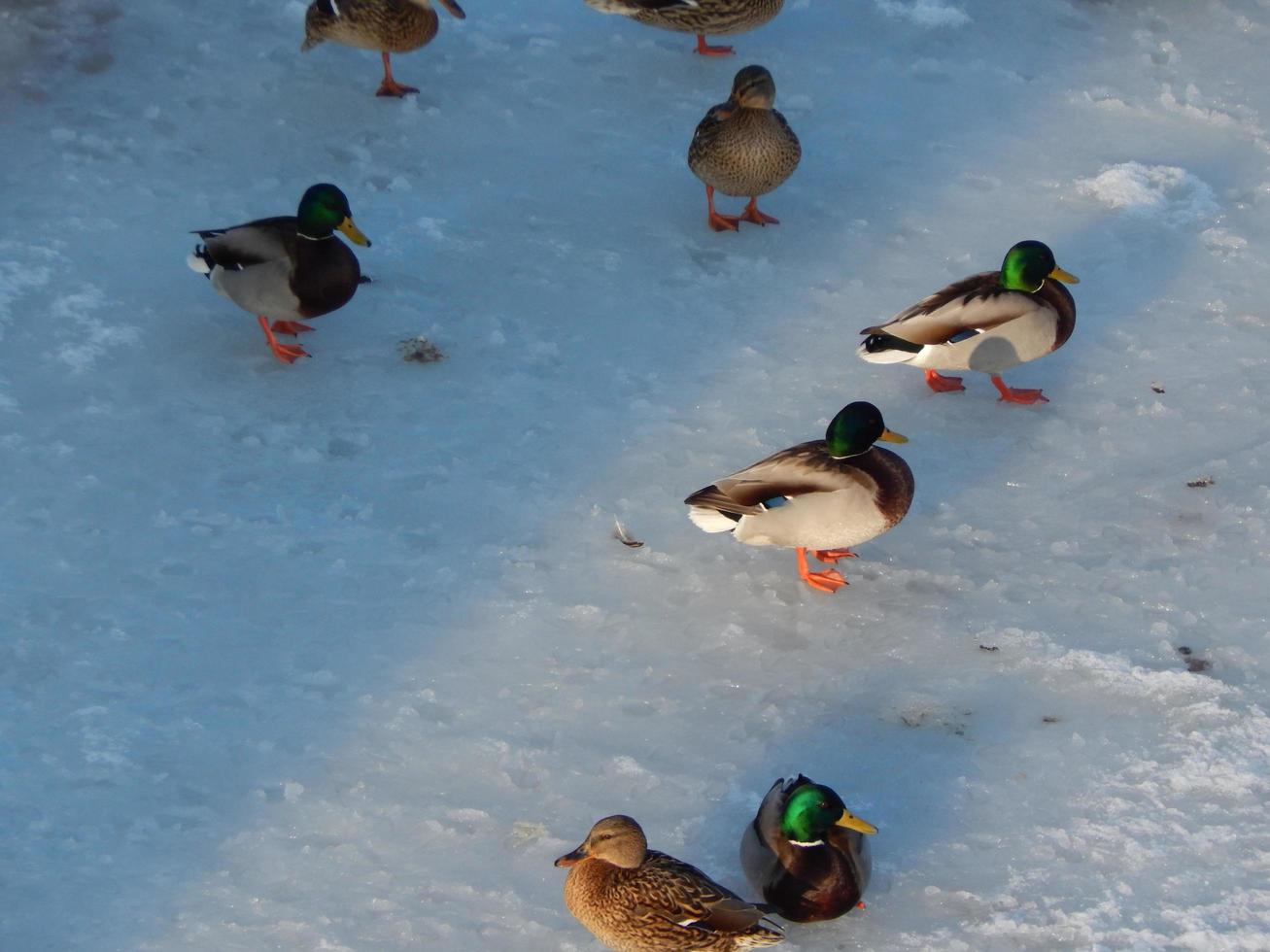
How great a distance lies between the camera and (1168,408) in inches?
227

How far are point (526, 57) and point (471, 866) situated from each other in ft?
16.2

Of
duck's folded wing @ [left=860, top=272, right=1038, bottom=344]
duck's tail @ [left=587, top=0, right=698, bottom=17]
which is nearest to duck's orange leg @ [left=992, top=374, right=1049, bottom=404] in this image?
duck's folded wing @ [left=860, top=272, right=1038, bottom=344]

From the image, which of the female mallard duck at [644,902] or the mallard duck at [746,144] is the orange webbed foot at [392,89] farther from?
the female mallard duck at [644,902]

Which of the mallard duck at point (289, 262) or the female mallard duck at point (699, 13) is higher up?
the female mallard duck at point (699, 13)

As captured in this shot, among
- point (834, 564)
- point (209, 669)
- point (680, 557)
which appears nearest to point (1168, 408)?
point (834, 564)

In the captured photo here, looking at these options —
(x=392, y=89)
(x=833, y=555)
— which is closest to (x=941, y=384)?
(x=833, y=555)

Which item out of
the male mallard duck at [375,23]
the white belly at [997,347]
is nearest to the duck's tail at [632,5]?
the male mallard duck at [375,23]

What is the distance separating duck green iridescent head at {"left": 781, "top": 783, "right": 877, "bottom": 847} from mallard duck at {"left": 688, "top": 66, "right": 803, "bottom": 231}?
342 centimetres

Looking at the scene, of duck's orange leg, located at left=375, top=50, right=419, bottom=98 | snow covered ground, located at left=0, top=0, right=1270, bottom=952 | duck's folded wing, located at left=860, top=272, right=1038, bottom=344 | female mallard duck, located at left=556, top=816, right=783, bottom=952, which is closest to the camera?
female mallard duck, located at left=556, top=816, right=783, bottom=952

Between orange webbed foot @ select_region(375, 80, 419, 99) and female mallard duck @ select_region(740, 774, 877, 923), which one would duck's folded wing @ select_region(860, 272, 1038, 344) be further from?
orange webbed foot @ select_region(375, 80, 419, 99)

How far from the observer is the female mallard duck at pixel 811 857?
381cm

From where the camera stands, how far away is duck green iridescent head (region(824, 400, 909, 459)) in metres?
4.79

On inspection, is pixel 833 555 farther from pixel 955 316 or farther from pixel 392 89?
pixel 392 89

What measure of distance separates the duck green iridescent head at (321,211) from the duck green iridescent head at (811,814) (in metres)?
3.12
